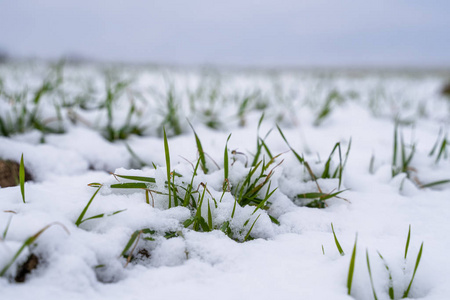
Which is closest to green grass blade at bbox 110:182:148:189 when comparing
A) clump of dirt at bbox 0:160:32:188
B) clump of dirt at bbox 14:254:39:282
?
clump of dirt at bbox 14:254:39:282

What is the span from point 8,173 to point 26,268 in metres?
0.61

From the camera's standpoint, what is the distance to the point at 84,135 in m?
1.48

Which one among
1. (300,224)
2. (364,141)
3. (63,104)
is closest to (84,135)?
(63,104)

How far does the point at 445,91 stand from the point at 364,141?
436 cm

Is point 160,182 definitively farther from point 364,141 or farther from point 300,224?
point 364,141

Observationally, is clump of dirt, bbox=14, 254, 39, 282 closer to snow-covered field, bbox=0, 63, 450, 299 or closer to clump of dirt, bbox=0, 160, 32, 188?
snow-covered field, bbox=0, 63, 450, 299

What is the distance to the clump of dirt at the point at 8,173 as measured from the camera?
1.05 meters

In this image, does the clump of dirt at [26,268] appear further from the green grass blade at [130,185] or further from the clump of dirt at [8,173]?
the clump of dirt at [8,173]

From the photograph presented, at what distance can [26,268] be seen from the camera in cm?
62

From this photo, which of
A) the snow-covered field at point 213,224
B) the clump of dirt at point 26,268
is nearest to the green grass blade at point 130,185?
the snow-covered field at point 213,224

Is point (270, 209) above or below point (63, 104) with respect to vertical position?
below

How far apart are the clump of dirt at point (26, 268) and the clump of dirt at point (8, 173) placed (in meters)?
0.53

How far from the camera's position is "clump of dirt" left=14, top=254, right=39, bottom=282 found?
61cm

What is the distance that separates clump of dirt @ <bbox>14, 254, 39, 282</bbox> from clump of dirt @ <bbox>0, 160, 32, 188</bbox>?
531 millimetres
